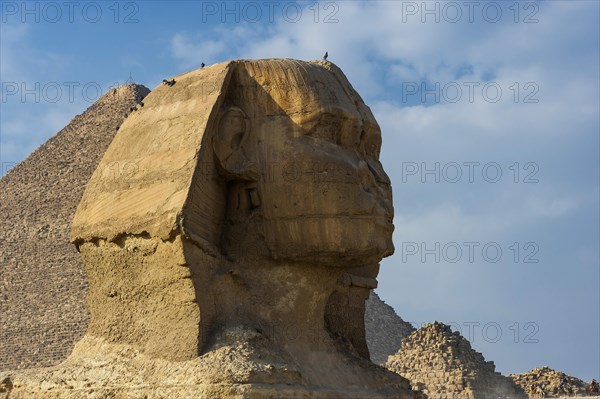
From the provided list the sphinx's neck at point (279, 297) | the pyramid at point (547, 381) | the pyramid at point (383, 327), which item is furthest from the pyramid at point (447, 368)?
the sphinx's neck at point (279, 297)

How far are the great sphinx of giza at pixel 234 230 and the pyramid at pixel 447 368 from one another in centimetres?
4911

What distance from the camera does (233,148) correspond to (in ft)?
22.9

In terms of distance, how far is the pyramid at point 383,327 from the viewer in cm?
9925

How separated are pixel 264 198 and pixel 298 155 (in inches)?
10.4

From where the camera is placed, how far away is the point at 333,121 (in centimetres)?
703

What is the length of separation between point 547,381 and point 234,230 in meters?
50.0

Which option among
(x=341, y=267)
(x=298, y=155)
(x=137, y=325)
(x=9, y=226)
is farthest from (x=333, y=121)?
(x=9, y=226)

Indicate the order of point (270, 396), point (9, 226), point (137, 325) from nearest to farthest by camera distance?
point (270, 396) → point (137, 325) → point (9, 226)

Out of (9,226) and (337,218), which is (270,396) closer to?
(337,218)

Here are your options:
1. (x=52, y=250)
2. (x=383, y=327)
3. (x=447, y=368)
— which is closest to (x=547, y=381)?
(x=447, y=368)

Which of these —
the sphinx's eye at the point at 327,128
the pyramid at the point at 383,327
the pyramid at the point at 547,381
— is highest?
the pyramid at the point at 383,327

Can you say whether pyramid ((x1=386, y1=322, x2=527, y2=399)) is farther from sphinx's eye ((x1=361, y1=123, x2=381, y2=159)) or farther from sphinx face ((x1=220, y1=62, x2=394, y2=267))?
sphinx face ((x1=220, y1=62, x2=394, y2=267))

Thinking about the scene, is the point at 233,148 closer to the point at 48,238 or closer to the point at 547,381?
the point at 547,381

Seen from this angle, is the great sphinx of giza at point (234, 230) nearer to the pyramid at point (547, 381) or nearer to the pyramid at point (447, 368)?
the pyramid at point (547, 381)
